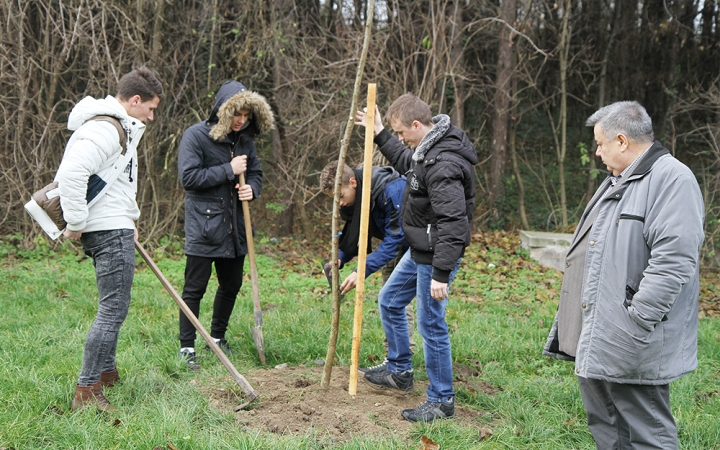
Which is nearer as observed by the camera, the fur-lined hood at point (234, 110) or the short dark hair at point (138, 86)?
the short dark hair at point (138, 86)

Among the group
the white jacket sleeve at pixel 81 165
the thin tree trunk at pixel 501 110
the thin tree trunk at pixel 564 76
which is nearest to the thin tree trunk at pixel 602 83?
the thin tree trunk at pixel 564 76

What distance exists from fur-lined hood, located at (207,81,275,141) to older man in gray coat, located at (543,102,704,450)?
2.63 meters

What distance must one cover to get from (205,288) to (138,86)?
1.58 m

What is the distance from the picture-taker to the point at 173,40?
9.48 metres

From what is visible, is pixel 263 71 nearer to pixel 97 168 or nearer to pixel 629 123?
pixel 97 168

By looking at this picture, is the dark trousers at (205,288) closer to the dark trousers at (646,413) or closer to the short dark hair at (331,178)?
the short dark hair at (331,178)

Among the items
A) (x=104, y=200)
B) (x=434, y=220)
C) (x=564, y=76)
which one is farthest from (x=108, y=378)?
(x=564, y=76)

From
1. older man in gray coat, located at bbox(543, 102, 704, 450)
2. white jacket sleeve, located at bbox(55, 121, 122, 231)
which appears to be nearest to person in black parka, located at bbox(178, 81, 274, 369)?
white jacket sleeve, located at bbox(55, 121, 122, 231)

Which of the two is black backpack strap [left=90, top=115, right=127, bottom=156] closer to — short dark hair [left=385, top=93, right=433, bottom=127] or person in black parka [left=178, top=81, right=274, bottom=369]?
person in black parka [left=178, top=81, right=274, bottom=369]

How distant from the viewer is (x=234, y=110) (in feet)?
15.5

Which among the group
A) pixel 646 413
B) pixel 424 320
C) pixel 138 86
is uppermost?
pixel 138 86

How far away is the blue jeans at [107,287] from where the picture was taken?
381 cm

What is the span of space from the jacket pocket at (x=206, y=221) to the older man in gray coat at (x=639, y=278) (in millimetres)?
2676

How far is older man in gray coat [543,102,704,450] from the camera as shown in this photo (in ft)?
8.59
